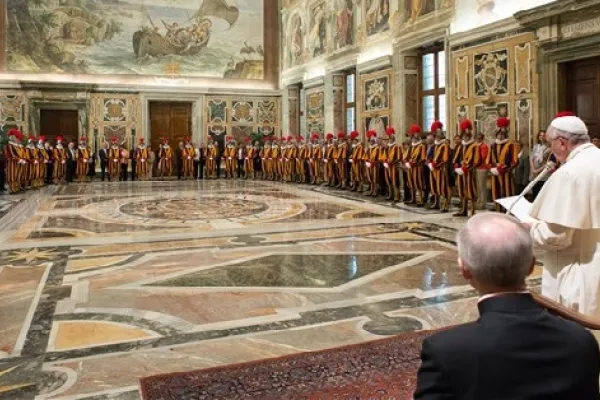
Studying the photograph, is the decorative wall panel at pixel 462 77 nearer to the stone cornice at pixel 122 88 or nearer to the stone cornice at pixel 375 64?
the stone cornice at pixel 375 64

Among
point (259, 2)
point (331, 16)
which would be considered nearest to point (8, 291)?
point (331, 16)

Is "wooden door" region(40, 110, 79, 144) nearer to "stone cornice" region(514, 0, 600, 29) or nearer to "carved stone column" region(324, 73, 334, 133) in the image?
"carved stone column" region(324, 73, 334, 133)

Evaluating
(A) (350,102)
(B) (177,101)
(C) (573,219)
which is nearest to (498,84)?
(A) (350,102)

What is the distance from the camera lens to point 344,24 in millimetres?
19516

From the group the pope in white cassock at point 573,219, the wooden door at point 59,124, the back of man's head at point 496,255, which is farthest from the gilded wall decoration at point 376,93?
the back of man's head at point 496,255

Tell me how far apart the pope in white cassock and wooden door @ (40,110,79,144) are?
23495 millimetres

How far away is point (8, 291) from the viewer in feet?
18.2

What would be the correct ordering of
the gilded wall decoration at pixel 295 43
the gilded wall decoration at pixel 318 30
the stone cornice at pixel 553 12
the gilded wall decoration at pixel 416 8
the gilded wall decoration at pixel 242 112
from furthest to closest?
the gilded wall decoration at pixel 242 112 < the gilded wall decoration at pixel 295 43 < the gilded wall decoration at pixel 318 30 < the gilded wall decoration at pixel 416 8 < the stone cornice at pixel 553 12

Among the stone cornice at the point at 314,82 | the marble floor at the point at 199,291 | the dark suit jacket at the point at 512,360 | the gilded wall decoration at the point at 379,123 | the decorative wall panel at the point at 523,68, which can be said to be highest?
the stone cornice at the point at 314,82

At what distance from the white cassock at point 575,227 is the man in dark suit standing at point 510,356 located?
60.3 inches

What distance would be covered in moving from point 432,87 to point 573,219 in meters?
13.3

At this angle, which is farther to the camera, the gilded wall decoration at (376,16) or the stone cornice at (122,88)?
the stone cornice at (122,88)

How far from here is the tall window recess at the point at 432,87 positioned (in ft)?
49.1

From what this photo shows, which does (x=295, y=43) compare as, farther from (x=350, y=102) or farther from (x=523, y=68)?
(x=523, y=68)
